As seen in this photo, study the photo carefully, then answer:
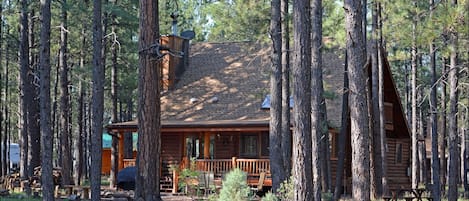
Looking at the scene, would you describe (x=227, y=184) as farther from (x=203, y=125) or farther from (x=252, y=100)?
(x=252, y=100)

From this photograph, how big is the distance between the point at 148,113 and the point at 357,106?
12.7ft

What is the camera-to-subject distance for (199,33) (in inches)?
1918

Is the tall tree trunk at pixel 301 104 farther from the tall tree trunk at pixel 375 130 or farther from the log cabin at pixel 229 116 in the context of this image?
the log cabin at pixel 229 116

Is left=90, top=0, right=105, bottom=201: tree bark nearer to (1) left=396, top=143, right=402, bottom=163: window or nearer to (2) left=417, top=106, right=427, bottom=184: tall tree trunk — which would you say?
(1) left=396, top=143, right=402, bottom=163: window

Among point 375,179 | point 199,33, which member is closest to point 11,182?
point 375,179

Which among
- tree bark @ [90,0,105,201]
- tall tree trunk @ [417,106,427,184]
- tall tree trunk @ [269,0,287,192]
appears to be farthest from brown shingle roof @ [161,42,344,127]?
tree bark @ [90,0,105,201]

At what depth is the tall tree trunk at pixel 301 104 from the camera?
46.4 feet

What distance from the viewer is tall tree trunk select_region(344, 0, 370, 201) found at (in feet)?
43.3

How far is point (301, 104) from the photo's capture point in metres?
14.4

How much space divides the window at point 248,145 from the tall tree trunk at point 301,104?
13606mm

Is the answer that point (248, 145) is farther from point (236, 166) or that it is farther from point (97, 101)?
point (97, 101)

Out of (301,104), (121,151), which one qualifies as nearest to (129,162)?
(121,151)

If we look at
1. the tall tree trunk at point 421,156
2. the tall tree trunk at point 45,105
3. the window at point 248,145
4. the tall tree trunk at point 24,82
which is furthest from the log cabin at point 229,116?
the tall tree trunk at point 45,105

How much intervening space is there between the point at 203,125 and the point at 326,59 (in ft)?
22.4
